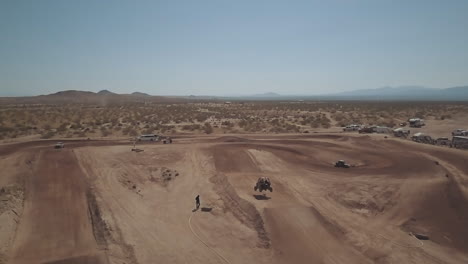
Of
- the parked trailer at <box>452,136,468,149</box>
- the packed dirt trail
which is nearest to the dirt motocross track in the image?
the packed dirt trail

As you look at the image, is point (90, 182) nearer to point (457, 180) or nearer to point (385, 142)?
point (457, 180)

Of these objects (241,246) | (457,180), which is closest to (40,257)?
(241,246)

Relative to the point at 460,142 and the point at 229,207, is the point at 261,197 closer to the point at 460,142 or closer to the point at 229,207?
the point at 229,207

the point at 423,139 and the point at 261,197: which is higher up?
the point at 423,139

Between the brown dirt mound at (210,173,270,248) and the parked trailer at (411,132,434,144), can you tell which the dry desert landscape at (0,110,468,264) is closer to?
the brown dirt mound at (210,173,270,248)

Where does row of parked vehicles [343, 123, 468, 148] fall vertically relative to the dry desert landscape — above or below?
above

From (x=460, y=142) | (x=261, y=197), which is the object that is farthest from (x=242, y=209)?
(x=460, y=142)

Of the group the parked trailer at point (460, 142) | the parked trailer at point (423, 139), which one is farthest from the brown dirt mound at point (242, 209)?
the parked trailer at point (423, 139)

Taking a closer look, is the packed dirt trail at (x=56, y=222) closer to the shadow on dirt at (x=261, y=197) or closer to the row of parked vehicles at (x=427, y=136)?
the shadow on dirt at (x=261, y=197)

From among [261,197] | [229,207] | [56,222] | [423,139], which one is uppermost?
[423,139]
